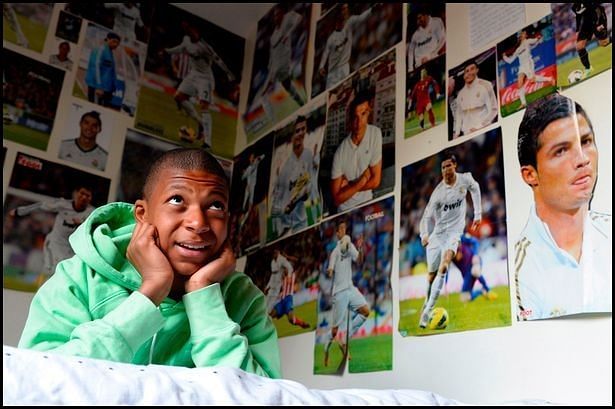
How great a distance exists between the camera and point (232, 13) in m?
1.92

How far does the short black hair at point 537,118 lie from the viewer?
0.90m

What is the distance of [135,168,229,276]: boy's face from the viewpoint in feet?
2.35

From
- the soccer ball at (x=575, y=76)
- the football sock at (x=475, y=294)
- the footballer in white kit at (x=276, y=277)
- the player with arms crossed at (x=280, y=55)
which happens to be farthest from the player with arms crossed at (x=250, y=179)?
the soccer ball at (x=575, y=76)

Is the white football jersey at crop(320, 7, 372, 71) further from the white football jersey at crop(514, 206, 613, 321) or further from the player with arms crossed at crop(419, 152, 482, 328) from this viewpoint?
the white football jersey at crop(514, 206, 613, 321)

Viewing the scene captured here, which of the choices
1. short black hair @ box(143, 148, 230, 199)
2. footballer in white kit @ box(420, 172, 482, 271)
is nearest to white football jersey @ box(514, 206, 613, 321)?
footballer in white kit @ box(420, 172, 482, 271)

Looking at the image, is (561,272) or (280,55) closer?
(561,272)

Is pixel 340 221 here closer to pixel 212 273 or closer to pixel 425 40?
pixel 425 40

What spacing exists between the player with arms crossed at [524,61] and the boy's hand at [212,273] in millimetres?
535

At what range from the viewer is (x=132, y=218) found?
83cm

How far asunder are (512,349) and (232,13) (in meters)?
1.41

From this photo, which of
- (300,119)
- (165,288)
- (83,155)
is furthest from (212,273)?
(83,155)

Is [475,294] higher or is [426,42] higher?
[426,42]

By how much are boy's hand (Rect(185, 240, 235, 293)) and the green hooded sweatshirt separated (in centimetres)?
1

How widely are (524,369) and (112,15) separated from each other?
145cm
